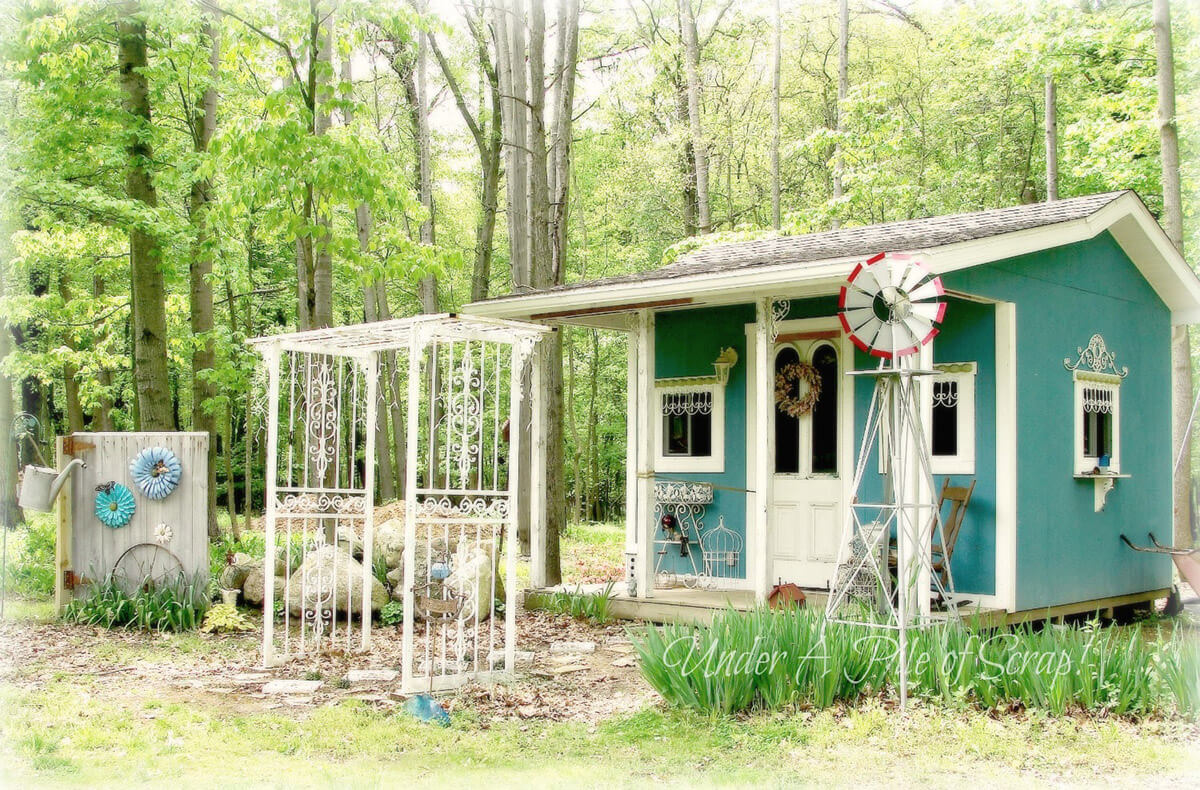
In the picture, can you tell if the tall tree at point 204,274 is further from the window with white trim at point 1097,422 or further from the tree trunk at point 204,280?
the window with white trim at point 1097,422

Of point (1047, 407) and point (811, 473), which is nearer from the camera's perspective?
point (1047, 407)

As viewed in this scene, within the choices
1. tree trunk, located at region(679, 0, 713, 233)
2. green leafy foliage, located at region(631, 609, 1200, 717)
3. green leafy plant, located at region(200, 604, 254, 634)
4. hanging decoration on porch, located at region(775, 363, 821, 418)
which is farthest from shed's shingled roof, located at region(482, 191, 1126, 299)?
tree trunk, located at region(679, 0, 713, 233)

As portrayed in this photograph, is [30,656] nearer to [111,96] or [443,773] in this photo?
[443,773]

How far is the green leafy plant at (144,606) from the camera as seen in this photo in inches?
355

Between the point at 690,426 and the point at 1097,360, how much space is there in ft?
12.2

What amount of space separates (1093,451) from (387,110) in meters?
18.8

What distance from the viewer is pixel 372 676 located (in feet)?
24.0

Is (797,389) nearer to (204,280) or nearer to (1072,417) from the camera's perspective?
(1072,417)

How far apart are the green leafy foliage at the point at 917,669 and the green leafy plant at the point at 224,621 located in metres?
4.23

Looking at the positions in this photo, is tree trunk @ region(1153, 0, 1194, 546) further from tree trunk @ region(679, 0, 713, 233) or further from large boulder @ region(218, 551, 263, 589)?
large boulder @ region(218, 551, 263, 589)

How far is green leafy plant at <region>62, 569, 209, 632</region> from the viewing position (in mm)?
9023

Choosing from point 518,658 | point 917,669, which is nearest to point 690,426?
point 518,658

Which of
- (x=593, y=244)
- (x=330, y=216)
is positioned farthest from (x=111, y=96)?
(x=593, y=244)

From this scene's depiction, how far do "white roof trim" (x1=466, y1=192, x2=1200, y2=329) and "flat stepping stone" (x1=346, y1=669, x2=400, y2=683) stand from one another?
3.56 m
